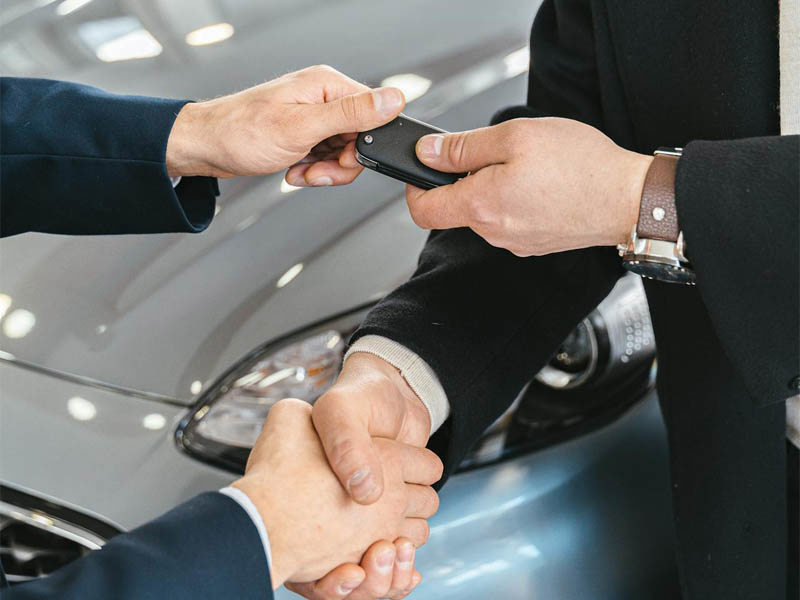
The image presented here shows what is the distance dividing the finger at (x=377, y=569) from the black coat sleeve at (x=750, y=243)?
42 cm

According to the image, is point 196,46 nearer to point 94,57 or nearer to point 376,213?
point 94,57

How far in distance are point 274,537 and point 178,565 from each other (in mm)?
121

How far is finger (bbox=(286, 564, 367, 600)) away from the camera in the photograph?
1.01 metres

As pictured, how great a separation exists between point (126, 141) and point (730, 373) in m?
0.81

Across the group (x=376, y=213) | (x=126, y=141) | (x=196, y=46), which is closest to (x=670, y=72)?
(x=376, y=213)

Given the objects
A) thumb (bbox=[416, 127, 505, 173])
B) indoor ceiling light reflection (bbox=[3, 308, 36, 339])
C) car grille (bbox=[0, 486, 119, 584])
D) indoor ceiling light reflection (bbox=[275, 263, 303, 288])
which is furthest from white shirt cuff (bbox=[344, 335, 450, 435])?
indoor ceiling light reflection (bbox=[3, 308, 36, 339])

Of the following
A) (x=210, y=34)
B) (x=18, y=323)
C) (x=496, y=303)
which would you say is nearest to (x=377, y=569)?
(x=496, y=303)

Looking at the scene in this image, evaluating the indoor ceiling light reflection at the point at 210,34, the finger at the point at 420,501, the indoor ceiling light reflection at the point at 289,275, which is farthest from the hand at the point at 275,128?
the indoor ceiling light reflection at the point at 210,34

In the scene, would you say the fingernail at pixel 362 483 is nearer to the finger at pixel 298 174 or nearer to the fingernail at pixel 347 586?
the fingernail at pixel 347 586

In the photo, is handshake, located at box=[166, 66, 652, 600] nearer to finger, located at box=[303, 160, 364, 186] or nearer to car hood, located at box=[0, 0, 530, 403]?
finger, located at box=[303, 160, 364, 186]

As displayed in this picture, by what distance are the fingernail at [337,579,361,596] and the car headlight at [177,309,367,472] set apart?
0.32m

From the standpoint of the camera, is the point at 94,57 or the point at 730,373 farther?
the point at 94,57

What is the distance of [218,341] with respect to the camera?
1.38 m

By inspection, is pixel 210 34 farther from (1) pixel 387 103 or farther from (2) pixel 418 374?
(2) pixel 418 374
